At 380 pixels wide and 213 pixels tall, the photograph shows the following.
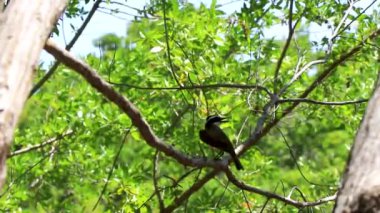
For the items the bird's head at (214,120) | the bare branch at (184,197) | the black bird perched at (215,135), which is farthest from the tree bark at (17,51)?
the bird's head at (214,120)

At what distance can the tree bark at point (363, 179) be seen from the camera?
2.08 m

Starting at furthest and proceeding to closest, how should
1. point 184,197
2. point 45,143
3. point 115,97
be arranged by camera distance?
point 45,143 → point 184,197 → point 115,97

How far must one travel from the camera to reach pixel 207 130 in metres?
6.44

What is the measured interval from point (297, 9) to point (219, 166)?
104 inches

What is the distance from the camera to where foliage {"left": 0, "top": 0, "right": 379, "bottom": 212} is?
6.74m

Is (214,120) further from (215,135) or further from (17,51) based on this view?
(17,51)

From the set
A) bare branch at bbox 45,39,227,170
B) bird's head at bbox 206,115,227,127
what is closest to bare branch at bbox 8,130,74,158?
bird's head at bbox 206,115,227,127

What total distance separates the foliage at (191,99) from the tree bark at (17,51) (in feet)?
10.3

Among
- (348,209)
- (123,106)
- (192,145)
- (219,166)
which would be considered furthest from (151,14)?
(348,209)

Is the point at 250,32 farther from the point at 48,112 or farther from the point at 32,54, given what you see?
the point at 32,54

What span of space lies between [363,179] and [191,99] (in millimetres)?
4833

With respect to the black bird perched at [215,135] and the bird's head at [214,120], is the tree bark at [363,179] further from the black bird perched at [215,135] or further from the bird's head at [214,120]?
the bird's head at [214,120]

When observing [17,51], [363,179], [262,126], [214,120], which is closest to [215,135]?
[214,120]

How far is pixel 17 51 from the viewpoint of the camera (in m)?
2.47
